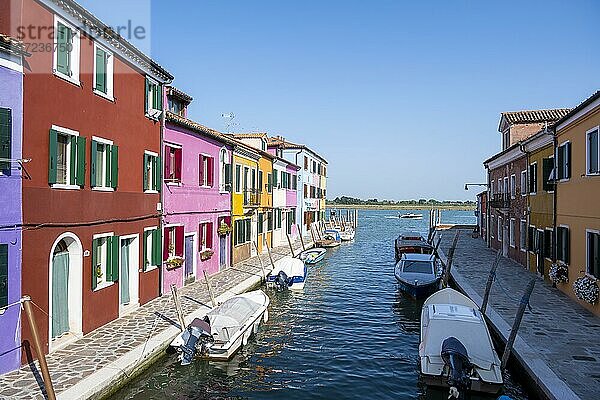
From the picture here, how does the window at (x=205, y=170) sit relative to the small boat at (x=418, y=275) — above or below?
above

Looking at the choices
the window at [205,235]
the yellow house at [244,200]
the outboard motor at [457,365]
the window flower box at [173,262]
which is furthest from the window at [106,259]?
the yellow house at [244,200]

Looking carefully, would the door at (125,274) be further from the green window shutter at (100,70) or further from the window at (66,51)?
the window at (66,51)

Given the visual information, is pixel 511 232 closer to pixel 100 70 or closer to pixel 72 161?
pixel 100 70

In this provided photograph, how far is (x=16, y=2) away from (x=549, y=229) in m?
19.2

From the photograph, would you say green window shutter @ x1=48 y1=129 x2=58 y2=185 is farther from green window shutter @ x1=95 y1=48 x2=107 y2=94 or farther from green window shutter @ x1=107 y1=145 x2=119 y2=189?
green window shutter @ x1=107 y1=145 x2=119 y2=189

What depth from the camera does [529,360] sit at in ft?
35.2

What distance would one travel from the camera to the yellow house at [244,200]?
25.7 m

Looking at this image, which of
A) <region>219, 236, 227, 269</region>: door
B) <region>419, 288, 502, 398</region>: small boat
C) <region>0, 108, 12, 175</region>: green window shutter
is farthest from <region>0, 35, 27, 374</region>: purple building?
<region>219, 236, 227, 269</region>: door

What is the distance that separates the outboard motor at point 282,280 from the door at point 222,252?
121 inches

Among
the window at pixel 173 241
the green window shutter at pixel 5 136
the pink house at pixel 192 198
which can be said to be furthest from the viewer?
the pink house at pixel 192 198

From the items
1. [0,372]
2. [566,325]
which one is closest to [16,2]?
[0,372]

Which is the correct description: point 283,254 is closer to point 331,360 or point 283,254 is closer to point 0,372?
point 331,360

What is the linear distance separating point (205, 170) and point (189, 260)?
12.8 feet

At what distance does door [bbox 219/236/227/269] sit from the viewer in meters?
23.8
